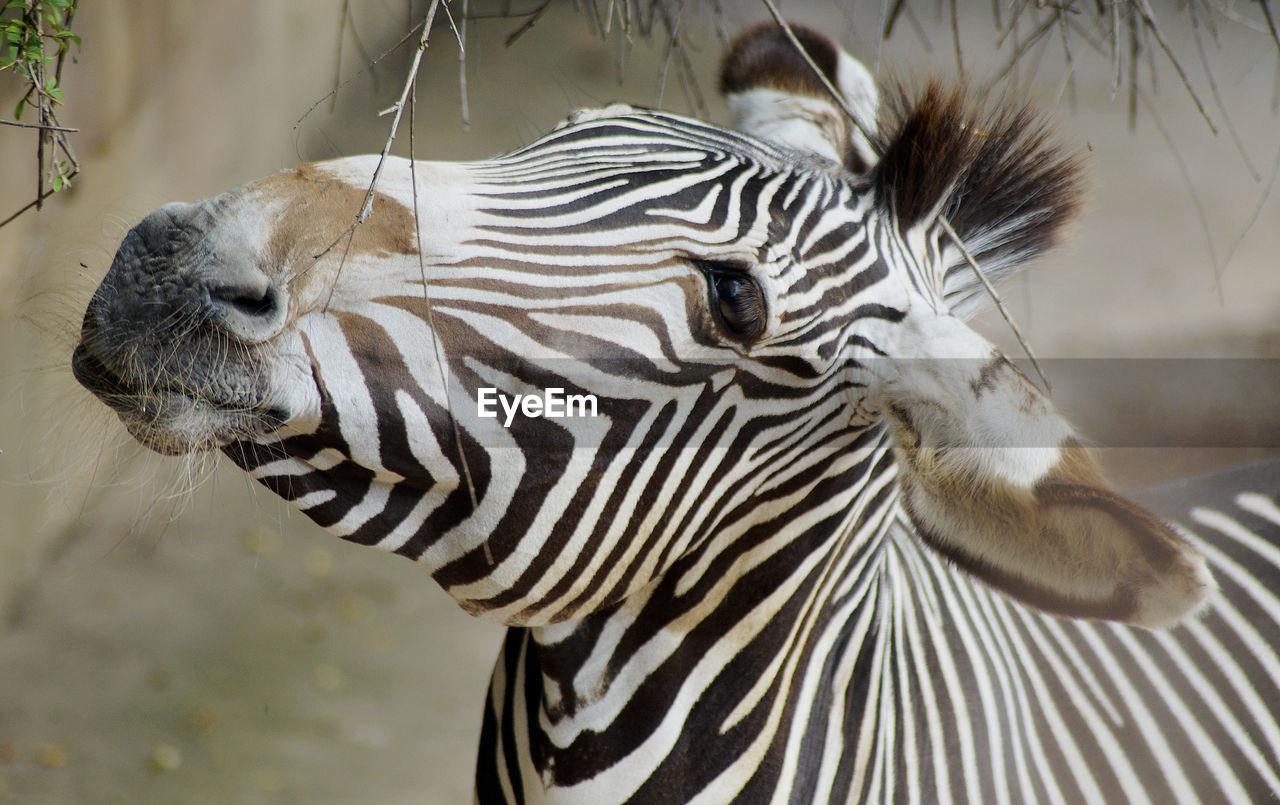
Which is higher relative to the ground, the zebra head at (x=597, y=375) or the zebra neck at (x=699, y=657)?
the zebra head at (x=597, y=375)

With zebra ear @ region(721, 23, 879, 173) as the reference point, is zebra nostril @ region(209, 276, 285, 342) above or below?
below


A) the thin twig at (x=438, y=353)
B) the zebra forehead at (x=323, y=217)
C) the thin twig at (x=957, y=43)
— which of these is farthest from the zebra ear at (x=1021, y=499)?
the zebra forehead at (x=323, y=217)

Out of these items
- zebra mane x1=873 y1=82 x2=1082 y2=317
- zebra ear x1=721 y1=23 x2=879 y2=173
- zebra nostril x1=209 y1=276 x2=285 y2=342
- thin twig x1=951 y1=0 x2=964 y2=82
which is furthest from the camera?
zebra ear x1=721 y1=23 x2=879 y2=173

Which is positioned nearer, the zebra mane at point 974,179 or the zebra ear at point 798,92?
the zebra mane at point 974,179

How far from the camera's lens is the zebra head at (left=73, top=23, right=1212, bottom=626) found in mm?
1240

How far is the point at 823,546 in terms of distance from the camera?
1.54 m

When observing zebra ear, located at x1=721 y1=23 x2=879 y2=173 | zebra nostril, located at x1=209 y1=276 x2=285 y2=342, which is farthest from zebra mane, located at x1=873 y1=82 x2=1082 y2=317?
zebra nostril, located at x1=209 y1=276 x2=285 y2=342

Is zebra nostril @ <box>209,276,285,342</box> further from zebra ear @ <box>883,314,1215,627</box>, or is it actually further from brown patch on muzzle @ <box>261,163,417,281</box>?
zebra ear @ <box>883,314,1215,627</box>

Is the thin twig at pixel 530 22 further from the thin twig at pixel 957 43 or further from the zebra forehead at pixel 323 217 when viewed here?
the thin twig at pixel 957 43

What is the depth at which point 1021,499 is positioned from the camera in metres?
1.34

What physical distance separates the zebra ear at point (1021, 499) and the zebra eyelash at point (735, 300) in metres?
0.22

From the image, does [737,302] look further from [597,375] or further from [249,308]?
[249,308]

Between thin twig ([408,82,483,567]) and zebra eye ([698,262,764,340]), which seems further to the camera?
zebra eye ([698,262,764,340])

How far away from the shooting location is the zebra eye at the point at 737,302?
1.36m
